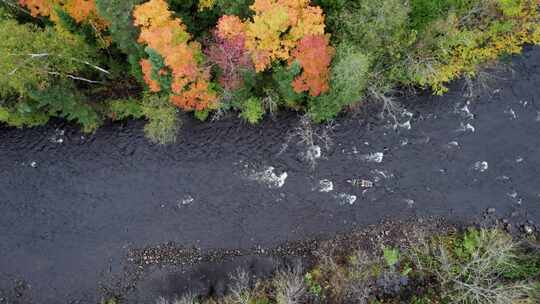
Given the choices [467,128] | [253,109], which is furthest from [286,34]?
[467,128]

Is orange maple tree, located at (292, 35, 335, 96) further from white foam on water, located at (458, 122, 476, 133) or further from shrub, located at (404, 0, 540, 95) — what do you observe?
white foam on water, located at (458, 122, 476, 133)

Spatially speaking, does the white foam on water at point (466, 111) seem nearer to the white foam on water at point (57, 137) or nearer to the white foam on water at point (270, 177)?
the white foam on water at point (270, 177)

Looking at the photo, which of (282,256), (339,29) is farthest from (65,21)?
(282,256)

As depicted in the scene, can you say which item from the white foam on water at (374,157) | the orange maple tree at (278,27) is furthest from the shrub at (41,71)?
the white foam on water at (374,157)

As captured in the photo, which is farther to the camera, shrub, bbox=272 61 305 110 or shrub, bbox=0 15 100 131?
shrub, bbox=272 61 305 110

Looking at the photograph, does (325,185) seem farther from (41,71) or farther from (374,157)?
(41,71)

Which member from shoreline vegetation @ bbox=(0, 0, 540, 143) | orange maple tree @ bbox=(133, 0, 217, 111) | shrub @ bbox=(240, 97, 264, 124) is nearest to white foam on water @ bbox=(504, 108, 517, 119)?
shoreline vegetation @ bbox=(0, 0, 540, 143)

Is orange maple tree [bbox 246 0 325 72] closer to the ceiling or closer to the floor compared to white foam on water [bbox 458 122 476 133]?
closer to the floor
